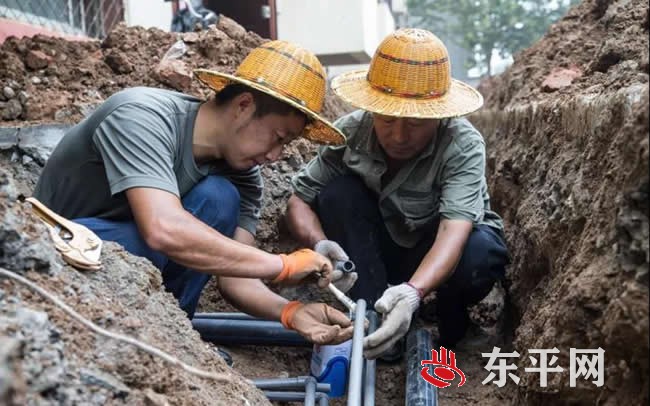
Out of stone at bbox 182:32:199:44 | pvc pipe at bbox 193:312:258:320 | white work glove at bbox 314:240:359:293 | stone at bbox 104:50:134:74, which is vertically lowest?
pvc pipe at bbox 193:312:258:320

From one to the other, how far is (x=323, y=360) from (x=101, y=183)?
1057mm

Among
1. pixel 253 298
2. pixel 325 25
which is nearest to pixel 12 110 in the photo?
pixel 253 298

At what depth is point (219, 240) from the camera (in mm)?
2117

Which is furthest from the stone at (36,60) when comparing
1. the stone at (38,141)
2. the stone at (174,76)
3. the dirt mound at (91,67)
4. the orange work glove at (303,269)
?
the orange work glove at (303,269)

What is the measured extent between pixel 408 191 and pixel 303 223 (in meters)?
0.49

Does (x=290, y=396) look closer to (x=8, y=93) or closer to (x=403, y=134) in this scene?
(x=403, y=134)

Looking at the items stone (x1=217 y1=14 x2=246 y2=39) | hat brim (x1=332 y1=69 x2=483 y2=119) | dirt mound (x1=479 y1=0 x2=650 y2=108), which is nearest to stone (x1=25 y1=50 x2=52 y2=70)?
stone (x1=217 y1=14 x2=246 y2=39)

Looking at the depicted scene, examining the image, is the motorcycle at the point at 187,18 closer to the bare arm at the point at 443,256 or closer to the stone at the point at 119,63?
the stone at the point at 119,63

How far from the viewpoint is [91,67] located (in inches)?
169

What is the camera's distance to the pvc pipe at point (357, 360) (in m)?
1.91

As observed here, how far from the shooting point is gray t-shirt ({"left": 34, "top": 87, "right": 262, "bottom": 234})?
217 cm

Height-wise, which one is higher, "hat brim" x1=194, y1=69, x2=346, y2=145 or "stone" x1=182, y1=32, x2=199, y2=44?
"stone" x1=182, y1=32, x2=199, y2=44

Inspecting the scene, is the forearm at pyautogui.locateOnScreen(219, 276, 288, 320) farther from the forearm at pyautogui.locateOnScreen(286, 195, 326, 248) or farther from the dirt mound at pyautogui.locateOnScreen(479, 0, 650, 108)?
the dirt mound at pyautogui.locateOnScreen(479, 0, 650, 108)

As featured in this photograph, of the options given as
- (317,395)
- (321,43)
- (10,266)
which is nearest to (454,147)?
(317,395)
